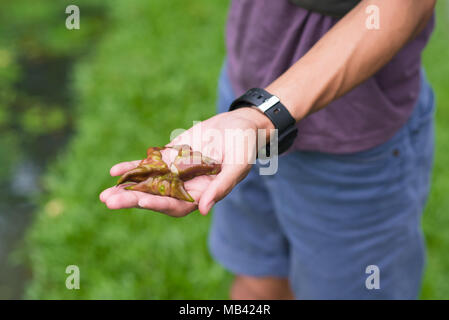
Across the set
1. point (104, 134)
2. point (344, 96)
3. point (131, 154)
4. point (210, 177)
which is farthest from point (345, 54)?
point (104, 134)

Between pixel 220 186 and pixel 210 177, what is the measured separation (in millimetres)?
170

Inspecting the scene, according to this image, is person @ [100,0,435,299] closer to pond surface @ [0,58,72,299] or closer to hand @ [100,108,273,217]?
hand @ [100,108,273,217]

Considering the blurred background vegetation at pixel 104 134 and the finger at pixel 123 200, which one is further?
the blurred background vegetation at pixel 104 134

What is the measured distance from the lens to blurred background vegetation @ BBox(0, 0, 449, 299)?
9.34ft

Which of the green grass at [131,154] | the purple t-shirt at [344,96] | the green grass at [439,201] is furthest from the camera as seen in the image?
the green grass at [439,201]

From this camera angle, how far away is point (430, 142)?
192 cm

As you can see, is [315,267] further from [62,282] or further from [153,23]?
[153,23]

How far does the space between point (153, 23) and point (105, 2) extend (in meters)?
0.96

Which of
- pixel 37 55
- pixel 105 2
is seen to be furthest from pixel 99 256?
pixel 105 2

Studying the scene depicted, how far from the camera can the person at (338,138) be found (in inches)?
57.1

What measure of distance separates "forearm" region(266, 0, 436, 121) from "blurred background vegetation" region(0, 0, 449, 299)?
1574 millimetres

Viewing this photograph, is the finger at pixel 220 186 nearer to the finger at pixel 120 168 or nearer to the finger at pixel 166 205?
the finger at pixel 166 205


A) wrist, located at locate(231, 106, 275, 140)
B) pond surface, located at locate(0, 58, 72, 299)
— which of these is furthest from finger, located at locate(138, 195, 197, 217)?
pond surface, located at locate(0, 58, 72, 299)

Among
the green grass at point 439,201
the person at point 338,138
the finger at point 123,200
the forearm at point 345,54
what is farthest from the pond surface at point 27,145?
the green grass at point 439,201
